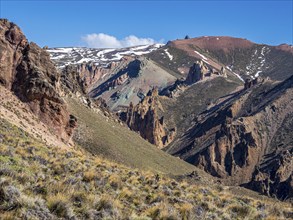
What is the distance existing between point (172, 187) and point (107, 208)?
23.8ft

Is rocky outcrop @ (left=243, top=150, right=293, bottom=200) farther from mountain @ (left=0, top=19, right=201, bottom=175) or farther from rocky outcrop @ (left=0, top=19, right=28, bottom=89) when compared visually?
rocky outcrop @ (left=0, top=19, right=28, bottom=89)

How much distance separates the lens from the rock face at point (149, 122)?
15488 cm

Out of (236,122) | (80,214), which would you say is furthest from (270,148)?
(80,214)

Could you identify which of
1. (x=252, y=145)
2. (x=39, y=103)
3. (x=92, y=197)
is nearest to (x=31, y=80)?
(x=39, y=103)

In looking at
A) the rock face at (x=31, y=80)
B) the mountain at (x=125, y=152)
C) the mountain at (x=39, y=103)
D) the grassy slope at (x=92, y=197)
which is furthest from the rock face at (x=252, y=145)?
the grassy slope at (x=92, y=197)

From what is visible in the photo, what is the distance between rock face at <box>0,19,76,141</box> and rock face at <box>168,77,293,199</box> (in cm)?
6206

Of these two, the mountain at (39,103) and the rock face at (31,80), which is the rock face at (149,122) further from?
the rock face at (31,80)

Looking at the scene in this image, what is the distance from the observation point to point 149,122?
6393 inches

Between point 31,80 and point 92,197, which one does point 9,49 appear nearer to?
point 31,80

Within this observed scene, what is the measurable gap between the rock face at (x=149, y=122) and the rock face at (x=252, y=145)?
7.01m

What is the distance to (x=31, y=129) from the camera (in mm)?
36875

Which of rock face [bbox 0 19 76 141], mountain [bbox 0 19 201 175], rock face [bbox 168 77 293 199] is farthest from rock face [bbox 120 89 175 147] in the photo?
rock face [bbox 0 19 76 141]

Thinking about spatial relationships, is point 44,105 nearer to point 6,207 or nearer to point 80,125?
point 80,125

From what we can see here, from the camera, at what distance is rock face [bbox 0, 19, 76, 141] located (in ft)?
143
